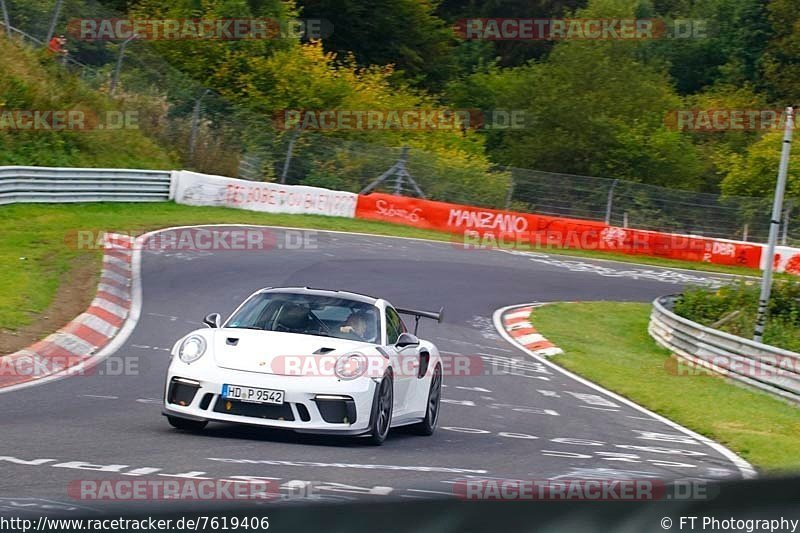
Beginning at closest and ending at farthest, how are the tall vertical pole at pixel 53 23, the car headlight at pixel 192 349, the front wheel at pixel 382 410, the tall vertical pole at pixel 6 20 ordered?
1. the car headlight at pixel 192 349
2. the front wheel at pixel 382 410
3. the tall vertical pole at pixel 6 20
4. the tall vertical pole at pixel 53 23

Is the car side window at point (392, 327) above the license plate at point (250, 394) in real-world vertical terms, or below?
above

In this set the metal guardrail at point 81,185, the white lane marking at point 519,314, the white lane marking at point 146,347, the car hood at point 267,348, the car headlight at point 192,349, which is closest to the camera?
the car hood at point 267,348

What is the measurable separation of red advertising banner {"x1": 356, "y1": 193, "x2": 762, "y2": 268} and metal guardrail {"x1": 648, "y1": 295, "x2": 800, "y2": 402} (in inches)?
509

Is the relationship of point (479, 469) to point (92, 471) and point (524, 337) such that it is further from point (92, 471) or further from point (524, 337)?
point (524, 337)

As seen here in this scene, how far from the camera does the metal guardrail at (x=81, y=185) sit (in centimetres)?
2377

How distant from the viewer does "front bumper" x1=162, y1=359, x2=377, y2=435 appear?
8.56 m

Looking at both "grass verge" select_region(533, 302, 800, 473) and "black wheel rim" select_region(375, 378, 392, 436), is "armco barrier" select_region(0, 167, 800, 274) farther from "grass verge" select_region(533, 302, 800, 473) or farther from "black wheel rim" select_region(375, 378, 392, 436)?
"black wheel rim" select_region(375, 378, 392, 436)

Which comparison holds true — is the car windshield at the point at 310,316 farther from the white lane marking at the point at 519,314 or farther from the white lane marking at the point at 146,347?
the white lane marking at the point at 519,314

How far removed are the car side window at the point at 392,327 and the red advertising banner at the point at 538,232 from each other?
2126cm

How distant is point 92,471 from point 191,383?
1905 millimetres

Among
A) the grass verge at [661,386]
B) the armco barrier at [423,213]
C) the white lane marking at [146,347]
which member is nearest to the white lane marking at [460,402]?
the grass verge at [661,386]

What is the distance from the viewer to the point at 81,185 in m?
26.0

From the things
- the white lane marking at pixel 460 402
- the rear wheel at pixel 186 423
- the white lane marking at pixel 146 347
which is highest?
the rear wheel at pixel 186 423

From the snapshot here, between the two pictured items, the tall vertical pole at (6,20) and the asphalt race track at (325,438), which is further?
the tall vertical pole at (6,20)
